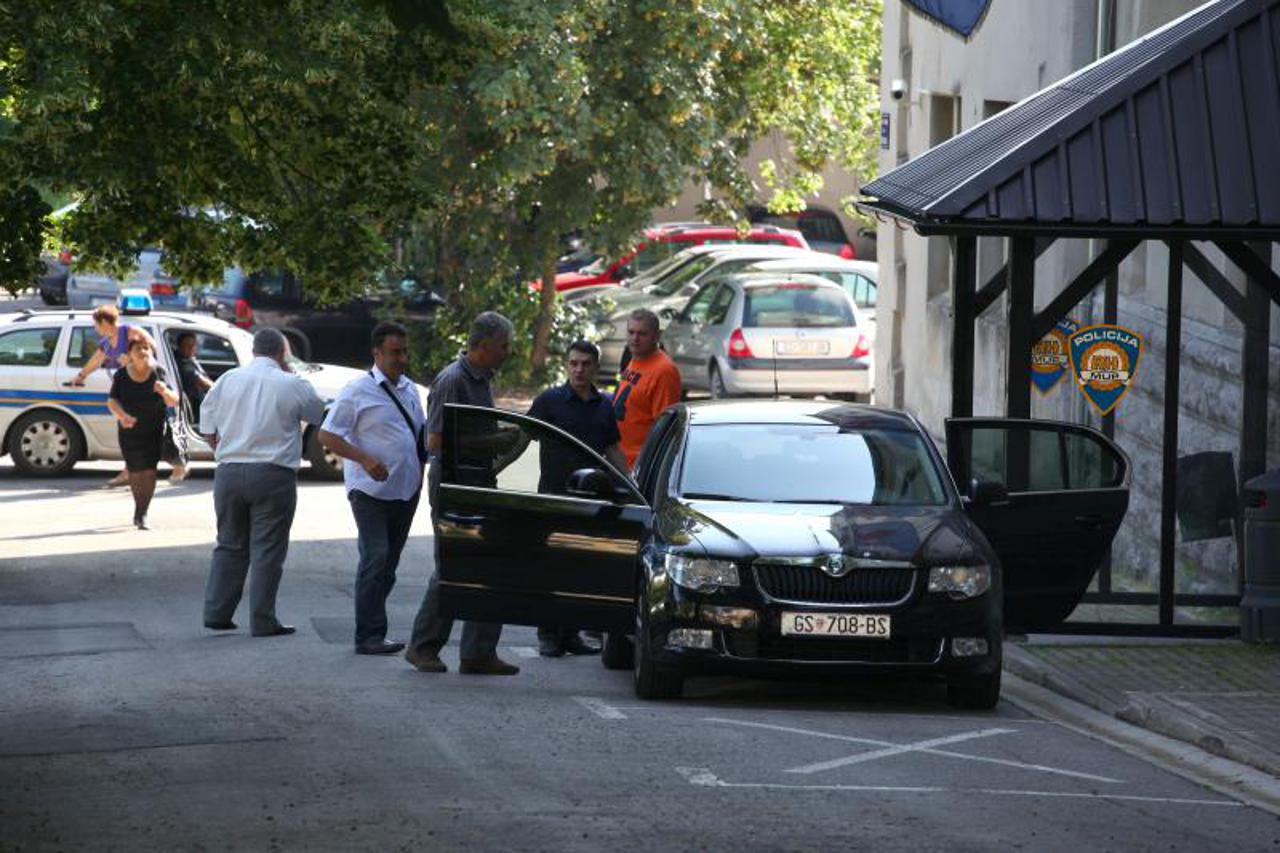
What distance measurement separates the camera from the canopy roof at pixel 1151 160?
484 inches

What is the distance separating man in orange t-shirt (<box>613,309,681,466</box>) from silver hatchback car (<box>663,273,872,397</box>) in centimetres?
1357

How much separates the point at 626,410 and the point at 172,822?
654 cm

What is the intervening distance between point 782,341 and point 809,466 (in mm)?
16341

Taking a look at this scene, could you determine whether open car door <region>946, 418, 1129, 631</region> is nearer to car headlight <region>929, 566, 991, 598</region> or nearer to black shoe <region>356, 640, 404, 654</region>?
car headlight <region>929, 566, 991, 598</region>

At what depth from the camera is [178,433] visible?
21953 millimetres

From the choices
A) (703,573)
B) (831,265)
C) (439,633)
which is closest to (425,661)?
(439,633)

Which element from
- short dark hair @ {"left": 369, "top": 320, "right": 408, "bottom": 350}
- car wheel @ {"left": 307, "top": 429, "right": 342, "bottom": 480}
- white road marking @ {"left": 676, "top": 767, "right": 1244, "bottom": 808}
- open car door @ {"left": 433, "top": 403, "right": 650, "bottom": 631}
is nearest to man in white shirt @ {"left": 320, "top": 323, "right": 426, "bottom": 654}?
short dark hair @ {"left": 369, "top": 320, "right": 408, "bottom": 350}

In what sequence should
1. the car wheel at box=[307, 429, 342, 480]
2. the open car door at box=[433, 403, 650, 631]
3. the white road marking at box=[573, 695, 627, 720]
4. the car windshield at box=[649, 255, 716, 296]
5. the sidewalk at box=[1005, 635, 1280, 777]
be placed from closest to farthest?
1. the sidewalk at box=[1005, 635, 1280, 777]
2. the white road marking at box=[573, 695, 627, 720]
3. the open car door at box=[433, 403, 650, 631]
4. the car wheel at box=[307, 429, 342, 480]
5. the car windshield at box=[649, 255, 716, 296]

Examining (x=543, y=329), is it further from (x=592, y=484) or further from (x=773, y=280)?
(x=592, y=484)

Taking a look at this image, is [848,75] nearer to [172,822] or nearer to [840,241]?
[840,241]

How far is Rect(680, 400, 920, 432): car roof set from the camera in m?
12.2

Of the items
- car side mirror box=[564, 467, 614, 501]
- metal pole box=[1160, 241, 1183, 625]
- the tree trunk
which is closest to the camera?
car side mirror box=[564, 467, 614, 501]

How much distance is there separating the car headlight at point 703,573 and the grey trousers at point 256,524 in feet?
11.3

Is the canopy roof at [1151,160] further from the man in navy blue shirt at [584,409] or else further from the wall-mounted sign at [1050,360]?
the man in navy blue shirt at [584,409]
